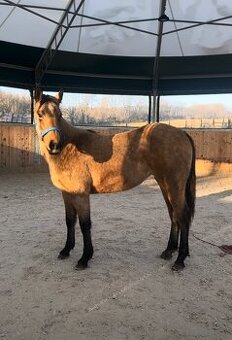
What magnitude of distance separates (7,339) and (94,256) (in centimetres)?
161

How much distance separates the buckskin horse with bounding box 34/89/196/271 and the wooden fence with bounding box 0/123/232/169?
718 centimetres

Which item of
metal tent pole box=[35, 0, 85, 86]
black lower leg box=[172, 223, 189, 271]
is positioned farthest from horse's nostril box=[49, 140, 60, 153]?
metal tent pole box=[35, 0, 85, 86]

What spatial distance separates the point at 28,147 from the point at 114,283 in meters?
8.14

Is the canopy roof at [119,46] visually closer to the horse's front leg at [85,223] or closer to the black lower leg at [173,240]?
the black lower leg at [173,240]

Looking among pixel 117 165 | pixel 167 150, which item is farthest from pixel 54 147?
pixel 167 150

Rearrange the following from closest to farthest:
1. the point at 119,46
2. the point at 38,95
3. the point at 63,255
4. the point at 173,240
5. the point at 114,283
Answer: the point at 114,283 < the point at 38,95 < the point at 63,255 < the point at 173,240 < the point at 119,46

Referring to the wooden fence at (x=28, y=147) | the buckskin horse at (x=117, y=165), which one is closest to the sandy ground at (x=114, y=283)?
the buckskin horse at (x=117, y=165)

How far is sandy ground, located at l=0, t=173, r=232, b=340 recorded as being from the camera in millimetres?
2455

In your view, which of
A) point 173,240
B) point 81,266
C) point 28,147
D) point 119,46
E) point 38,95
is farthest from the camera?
point 119,46

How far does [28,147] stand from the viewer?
416 inches

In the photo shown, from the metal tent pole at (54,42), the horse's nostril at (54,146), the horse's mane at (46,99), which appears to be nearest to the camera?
the horse's nostril at (54,146)

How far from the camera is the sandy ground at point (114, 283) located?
96.7 inches

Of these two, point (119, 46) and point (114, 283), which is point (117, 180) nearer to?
point (114, 283)

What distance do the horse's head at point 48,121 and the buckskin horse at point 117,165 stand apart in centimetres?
11
